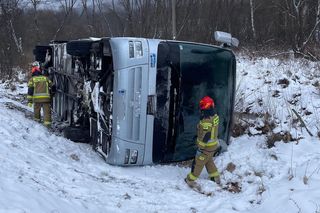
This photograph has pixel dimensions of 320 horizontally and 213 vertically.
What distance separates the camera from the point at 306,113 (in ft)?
26.9

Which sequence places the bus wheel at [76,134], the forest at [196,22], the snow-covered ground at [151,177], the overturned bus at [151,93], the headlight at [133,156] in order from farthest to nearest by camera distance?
the forest at [196,22] → the bus wheel at [76,134] → the headlight at [133,156] → the overturned bus at [151,93] → the snow-covered ground at [151,177]

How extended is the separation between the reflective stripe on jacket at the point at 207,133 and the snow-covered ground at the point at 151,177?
21.6 inches

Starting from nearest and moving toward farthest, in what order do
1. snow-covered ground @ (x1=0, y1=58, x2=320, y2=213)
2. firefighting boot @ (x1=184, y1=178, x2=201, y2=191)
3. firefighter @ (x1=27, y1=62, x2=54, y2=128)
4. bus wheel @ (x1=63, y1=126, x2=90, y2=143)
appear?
snow-covered ground @ (x1=0, y1=58, x2=320, y2=213)
firefighting boot @ (x1=184, y1=178, x2=201, y2=191)
bus wheel @ (x1=63, y1=126, x2=90, y2=143)
firefighter @ (x1=27, y1=62, x2=54, y2=128)

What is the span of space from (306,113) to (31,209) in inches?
229

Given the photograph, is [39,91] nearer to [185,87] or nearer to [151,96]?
[151,96]

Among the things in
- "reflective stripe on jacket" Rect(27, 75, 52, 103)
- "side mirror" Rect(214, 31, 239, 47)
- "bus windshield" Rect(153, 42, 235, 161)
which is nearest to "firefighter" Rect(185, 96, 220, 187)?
"bus windshield" Rect(153, 42, 235, 161)

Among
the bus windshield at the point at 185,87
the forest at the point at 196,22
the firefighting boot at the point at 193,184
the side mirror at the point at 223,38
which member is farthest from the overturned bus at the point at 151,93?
the forest at the point at 196,22

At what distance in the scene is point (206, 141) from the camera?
6.27 metres

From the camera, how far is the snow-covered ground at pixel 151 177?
15.6 feet

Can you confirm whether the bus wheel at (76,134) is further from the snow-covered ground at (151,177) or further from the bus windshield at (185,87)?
the bus windshield at (185,87)

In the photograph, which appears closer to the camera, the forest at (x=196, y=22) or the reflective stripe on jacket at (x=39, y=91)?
the reflective stripe on jacket at (x=39, y=91)

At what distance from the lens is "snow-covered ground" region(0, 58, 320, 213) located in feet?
15.6

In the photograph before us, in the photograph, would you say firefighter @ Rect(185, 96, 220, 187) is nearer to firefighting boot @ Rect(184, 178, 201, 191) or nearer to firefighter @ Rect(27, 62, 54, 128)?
firefighting boot @ Rect(184, 178, 201, 191)

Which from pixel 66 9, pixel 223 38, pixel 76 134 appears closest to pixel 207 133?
pixel 223 38
